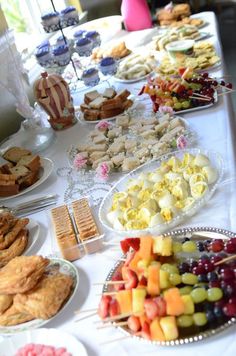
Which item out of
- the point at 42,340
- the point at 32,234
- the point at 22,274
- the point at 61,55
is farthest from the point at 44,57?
the point at 42,340

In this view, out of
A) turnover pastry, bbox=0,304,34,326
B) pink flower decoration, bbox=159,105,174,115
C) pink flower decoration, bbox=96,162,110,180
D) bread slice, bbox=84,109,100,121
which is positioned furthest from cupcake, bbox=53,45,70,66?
turnover pastry, bbox=0,304,34,326

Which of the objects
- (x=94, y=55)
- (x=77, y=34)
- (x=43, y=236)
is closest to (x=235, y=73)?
(x=94, y=55)

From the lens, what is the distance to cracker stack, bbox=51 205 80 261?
2.93ft

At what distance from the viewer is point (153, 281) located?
683 mm

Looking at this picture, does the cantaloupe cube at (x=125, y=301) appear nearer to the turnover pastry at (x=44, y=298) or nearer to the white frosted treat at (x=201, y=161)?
the turnover pastry at (x=44, y=298)

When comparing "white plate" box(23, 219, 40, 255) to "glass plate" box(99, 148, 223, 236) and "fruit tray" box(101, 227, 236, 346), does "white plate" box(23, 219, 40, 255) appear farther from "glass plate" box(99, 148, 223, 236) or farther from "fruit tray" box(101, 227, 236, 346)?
"fruit tray" box(101, 227, 236, 346)

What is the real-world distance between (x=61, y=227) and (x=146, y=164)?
0.30 metres

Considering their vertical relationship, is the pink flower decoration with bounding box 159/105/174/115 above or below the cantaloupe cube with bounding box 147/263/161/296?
below

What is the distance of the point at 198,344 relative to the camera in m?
0.65

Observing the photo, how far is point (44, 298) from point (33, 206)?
0.44 m

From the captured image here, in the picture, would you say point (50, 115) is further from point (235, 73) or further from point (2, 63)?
point (235, 73)

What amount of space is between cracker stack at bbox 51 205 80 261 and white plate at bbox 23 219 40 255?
6cm

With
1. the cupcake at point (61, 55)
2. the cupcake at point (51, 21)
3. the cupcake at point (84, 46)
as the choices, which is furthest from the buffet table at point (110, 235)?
the cupcake at point (51, 21)

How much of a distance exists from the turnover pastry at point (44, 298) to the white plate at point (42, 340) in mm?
35
